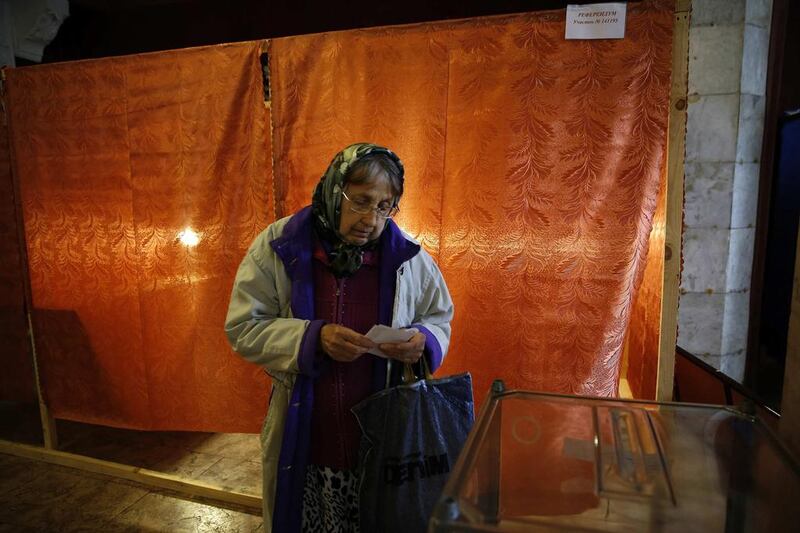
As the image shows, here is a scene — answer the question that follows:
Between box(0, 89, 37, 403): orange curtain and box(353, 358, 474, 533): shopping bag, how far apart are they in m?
2.96

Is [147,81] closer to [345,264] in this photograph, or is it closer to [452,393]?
[345,264]

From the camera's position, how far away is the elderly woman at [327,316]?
4.87 feet

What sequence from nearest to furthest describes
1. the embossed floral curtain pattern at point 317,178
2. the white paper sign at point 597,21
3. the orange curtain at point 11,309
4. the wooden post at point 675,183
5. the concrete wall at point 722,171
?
the wooden post at point 675,183
the white paper sign at point 597,21
the embossed floral curtain pattern at point 317,178
the concrete wall at point 722,171
the orange curtain at point 11,309

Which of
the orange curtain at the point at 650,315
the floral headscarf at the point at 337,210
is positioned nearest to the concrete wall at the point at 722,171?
the orange curtain at the point at 650,315

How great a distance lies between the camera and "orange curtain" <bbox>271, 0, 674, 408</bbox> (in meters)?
1.92

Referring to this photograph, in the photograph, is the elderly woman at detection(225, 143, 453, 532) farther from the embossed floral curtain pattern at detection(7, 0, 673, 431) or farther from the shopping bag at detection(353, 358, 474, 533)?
the embossed floral curtain pattern at detection(7, 0, 673, 431)

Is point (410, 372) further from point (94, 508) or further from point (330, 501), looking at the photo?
point (94, 508)

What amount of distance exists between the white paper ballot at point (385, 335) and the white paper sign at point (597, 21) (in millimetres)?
1362

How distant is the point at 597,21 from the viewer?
1872 millimetres

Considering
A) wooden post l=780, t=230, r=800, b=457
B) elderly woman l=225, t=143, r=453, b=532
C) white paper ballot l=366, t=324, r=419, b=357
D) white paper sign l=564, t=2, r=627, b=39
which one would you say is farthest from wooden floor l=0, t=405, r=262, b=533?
white paper sign l=564, t=2, r=627, b=39

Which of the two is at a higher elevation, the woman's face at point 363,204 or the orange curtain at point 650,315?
the woman's face at point 363,204

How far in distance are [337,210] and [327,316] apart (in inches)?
13.2

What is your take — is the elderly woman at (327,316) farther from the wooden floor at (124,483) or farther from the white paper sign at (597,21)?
the wooden floor at (124,483)

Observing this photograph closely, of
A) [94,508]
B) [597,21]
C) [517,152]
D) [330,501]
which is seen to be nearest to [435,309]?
[330,501]
